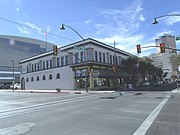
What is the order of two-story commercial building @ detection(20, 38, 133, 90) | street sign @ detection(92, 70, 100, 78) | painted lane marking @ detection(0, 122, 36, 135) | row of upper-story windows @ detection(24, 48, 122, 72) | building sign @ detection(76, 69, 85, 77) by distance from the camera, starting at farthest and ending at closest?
1. row of upper-story windows @ detection(24, 48, 122, 72)
2. building sign @ detection(76, 69, 85, 77)
3. two-story commercial building @ detection(20, 38, 133, 90)
4. street sign @ detection(92, 70, 100, 78)
5. painted lane marking @ detection(0, 122, 36, 135)

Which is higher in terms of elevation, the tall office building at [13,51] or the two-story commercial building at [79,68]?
the tall office building at [13,51]

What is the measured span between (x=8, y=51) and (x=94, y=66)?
328 feet

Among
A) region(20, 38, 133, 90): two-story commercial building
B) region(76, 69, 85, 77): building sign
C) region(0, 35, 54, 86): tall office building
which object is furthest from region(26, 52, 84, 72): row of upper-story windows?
region(0, 35, 54, 86): tall office building

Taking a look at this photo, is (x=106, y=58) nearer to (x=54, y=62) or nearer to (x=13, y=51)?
(x=54, y=62)

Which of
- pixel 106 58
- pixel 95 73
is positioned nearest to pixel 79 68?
pixel 95 73

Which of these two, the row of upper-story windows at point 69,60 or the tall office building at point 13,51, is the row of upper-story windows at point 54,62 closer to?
the row of upper-story windows at point 69,60

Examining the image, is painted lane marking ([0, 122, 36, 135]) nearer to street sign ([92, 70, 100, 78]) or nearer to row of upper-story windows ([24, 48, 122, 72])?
street sign ([92, 70, 100, 78])

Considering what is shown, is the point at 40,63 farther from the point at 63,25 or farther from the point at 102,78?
the point at 63,25

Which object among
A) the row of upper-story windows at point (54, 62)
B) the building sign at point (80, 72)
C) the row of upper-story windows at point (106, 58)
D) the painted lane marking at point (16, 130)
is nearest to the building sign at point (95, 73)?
the building sign at point (80, 72)

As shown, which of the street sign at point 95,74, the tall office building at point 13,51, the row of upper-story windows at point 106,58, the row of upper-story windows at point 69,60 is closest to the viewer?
the street sign at point 95,74

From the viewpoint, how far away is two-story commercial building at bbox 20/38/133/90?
48.1 meters

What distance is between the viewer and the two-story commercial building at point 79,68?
1893 inches

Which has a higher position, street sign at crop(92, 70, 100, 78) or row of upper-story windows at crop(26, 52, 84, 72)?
row of upper-story windows at crop(26, 52, 84, 72)

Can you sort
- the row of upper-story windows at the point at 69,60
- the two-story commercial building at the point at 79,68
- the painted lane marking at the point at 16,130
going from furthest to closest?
the row of upper-story windows at the point at 69,60, the two-story commercial building at the point at 79,68, the painted lane marking at the point at 16,130
